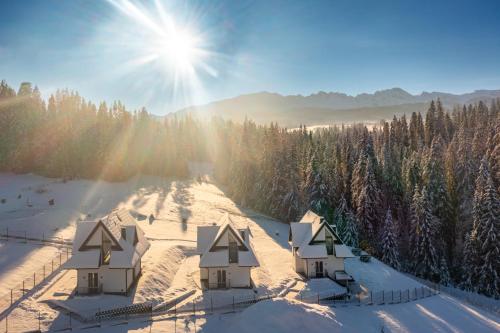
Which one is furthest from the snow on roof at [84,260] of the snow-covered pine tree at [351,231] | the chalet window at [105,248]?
the snow-covered pine tree at [351,231]

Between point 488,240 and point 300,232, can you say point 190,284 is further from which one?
point 488,240

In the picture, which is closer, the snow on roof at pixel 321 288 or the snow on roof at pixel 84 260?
the snow on roof at pixel 84 260

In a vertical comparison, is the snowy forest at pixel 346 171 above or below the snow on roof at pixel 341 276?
above

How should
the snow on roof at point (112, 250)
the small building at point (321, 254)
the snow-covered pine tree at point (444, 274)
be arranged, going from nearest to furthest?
the snow on roof at point (112, 250) → the small building at point (321, 254) → the snow-covered pine tree at point (444, 274)

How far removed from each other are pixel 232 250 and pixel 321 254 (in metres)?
9.56

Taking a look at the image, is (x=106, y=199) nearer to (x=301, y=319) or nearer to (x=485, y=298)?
(x=301, y=319)

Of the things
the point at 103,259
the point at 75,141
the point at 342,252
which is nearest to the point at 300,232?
the point at 342,252

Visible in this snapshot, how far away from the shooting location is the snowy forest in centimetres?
4956

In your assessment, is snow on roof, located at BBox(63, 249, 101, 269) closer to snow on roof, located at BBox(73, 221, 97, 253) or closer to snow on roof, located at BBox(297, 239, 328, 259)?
snow on roof, located at BBox(73, 221, 97, 253)

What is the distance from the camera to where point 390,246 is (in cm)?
5062

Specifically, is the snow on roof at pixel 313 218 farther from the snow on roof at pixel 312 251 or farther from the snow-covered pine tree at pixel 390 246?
the snow-covered pine tree at pixel 390 246

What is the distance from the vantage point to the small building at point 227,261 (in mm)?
33312

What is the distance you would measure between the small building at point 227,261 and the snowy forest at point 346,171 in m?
25.1

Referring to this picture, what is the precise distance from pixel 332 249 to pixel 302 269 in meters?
3.99
